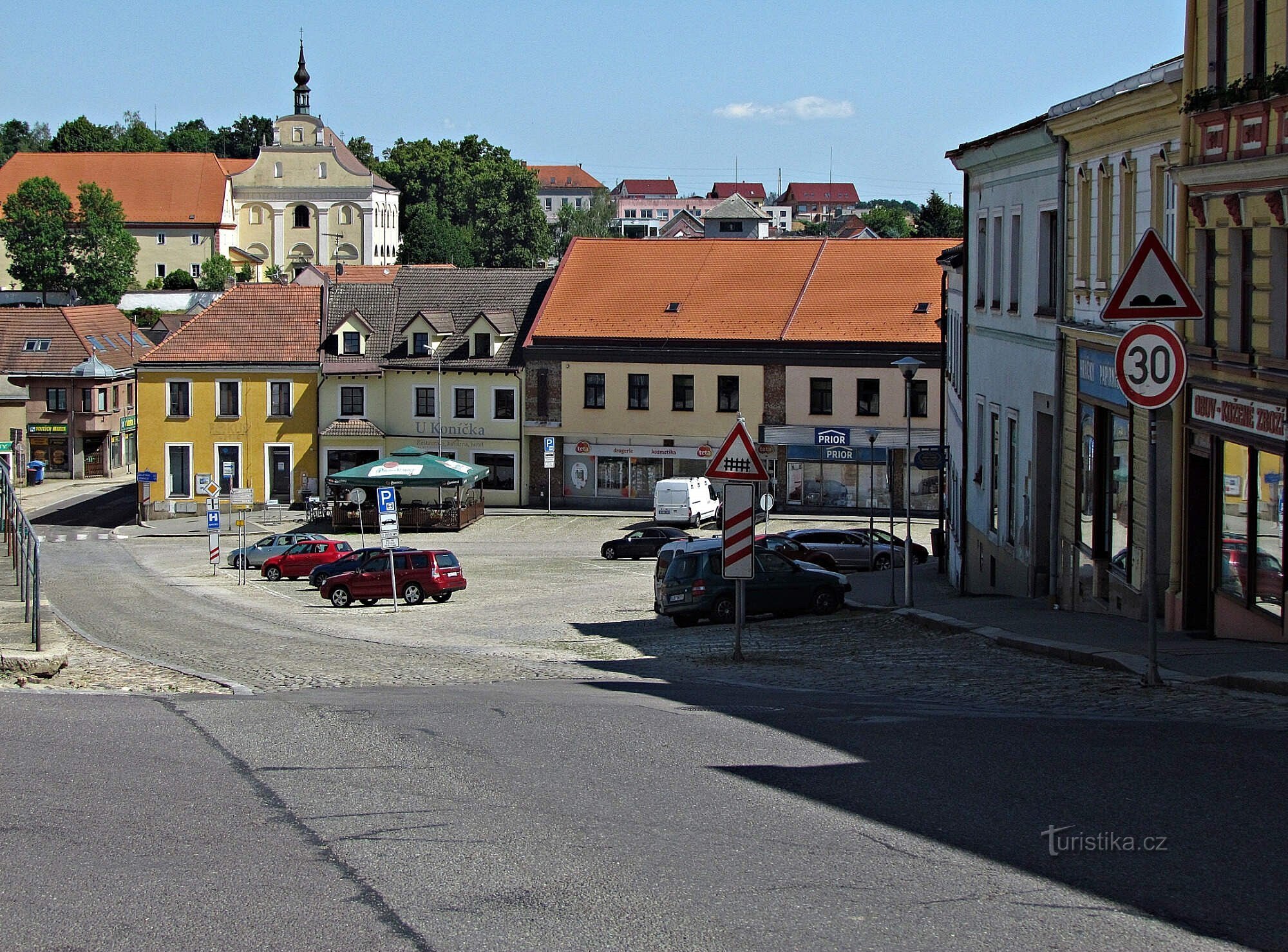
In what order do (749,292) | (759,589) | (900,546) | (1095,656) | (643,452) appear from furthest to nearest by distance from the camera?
(749,292), (643,452), (900,546), (759,589), (1095,656)

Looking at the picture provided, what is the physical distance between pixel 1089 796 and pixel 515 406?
53.4m

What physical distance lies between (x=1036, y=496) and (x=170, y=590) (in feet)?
84.8

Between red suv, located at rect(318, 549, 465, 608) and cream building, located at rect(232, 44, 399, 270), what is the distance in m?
111

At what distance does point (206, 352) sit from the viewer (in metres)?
63.3

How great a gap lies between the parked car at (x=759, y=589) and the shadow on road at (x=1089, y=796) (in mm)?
13384

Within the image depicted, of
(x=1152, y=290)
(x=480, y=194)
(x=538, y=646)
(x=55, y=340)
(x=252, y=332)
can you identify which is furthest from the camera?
(x=480, y=194)

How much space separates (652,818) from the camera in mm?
8312

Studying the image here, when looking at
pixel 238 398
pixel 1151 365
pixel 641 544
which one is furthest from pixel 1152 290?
pixel 238 398

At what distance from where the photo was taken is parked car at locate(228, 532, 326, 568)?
48438 millimetres

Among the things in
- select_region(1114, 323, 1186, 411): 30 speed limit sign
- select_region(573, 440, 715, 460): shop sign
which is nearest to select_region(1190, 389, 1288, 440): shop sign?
select_region(1114, 323, 1186, 411): 30 speed limit sign

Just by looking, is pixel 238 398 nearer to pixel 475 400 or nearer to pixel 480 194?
pixel 475 400

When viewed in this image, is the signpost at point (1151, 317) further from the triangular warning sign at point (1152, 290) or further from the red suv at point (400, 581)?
the red suv at point (400, 581)

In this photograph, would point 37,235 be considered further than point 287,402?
Yes

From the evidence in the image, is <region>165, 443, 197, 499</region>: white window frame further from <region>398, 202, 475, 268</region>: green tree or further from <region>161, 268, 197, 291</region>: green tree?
<region>398, 202, 475, 268</region>: green tree
